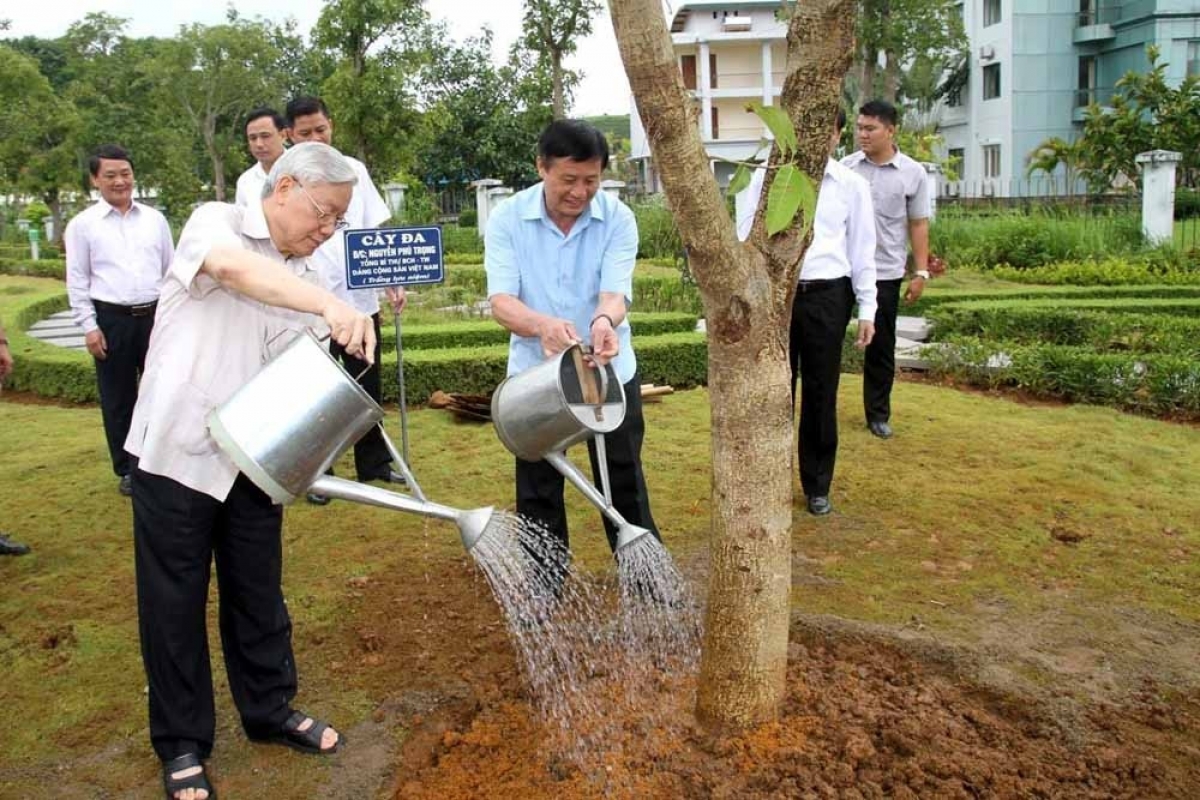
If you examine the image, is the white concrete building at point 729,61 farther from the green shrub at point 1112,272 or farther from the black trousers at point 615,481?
the black trousers at point 615,481

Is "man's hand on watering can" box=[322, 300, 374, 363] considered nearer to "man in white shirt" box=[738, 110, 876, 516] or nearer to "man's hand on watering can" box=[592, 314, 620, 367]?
"man's hand on watering can" box=[592, 314, 620, 367]

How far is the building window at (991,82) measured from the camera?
33.5 m

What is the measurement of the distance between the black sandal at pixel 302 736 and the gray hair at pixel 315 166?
4.73 feet

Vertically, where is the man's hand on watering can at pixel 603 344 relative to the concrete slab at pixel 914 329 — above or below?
above

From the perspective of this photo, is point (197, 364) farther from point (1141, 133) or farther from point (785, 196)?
point (1141, 133)

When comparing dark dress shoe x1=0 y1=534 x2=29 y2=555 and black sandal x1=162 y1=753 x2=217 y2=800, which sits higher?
dark dress shoe x1=0 y1=534 x2=29 y2=555

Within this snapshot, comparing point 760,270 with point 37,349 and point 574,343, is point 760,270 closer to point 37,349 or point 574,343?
point 574,343

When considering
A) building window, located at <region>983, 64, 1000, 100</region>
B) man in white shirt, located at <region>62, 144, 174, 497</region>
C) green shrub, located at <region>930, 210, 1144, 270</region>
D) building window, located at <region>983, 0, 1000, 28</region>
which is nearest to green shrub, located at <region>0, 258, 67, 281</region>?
green shrub, located at <region>930, 210, 1144, 270</region>

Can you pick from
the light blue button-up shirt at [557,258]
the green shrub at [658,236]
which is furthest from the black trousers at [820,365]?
the green shrub at [658,236]

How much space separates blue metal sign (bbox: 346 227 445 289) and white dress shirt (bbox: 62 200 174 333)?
1041 millimetres

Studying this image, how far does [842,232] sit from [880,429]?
172 centimetres

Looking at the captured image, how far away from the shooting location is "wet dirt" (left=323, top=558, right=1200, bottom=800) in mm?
2627

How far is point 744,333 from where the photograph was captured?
2473mm

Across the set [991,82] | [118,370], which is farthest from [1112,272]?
[991,82]
